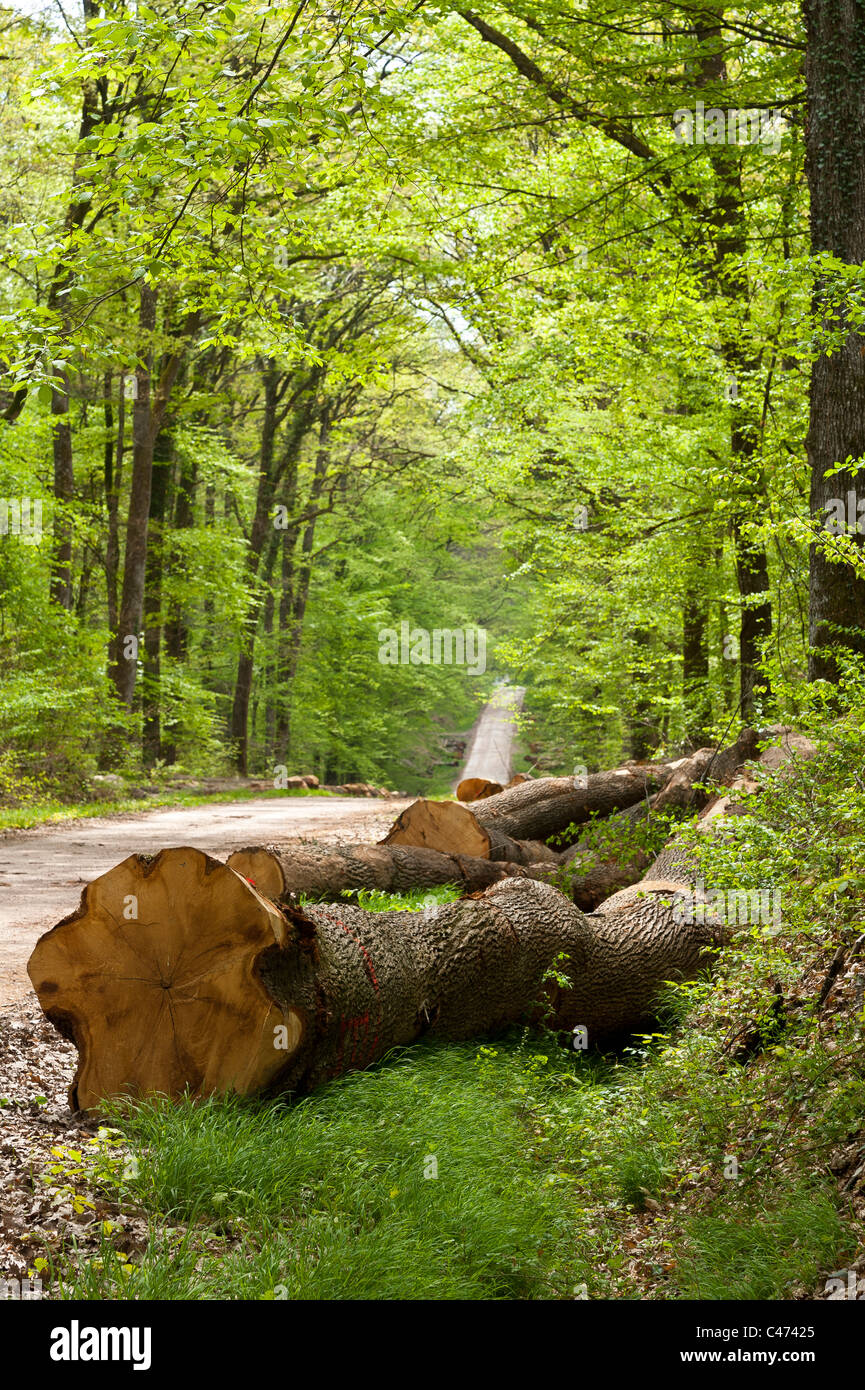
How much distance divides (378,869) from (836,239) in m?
5.73

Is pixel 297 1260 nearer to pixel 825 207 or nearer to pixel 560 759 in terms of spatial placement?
pixel 825 207

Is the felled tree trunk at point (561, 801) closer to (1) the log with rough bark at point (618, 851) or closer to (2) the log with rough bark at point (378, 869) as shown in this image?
(1) the log with rough bark at point (618, 851)

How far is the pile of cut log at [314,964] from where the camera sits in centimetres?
461

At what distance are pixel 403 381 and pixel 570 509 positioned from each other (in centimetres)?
1254

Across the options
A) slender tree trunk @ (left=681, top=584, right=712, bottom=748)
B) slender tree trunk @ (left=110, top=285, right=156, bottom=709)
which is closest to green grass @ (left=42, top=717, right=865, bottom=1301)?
slender tree trunk @ (left=681, top=584, right=712, bottom=748)

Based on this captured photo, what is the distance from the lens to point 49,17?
16.3 metres

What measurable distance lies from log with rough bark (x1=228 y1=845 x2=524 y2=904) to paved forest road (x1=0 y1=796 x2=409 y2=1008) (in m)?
1.64

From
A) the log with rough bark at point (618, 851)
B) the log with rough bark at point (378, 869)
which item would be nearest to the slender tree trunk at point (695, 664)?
the log with rough bark at point (618, 851)

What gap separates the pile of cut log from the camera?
4.61 metres

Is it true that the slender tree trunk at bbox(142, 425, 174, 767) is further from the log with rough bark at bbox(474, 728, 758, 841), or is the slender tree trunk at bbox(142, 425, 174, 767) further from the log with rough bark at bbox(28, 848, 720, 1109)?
the log with rough bark at bbox(28, 848, 720, 1109)

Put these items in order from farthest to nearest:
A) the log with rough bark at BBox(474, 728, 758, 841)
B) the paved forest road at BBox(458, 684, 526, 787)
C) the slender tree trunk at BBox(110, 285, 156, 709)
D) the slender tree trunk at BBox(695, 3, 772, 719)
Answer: the paved forest road at BBox(458, 684, 526, 787)
the slender tree trunk at BBox(110, 285, 156, 709)
the log with rough bark at BBox(474, 728, 758, 841)
the slender tree trunk at BBox(695, 3, 772, 719)

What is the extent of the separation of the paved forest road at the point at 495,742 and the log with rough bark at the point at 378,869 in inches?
515

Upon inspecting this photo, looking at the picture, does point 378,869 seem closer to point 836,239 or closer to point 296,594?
point 836,239

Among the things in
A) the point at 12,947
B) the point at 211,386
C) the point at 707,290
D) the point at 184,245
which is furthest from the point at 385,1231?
the point at 211,386
